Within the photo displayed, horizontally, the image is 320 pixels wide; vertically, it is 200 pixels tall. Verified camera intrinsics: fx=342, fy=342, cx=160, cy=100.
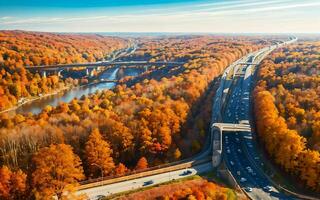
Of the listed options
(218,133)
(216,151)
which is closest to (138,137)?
(216,151)

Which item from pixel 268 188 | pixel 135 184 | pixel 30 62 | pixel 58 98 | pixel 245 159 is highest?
pixel 30 62

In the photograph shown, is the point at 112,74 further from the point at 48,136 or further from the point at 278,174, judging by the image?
the point at 278,174

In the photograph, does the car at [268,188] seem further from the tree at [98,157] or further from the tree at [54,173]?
the tree at [54,173]

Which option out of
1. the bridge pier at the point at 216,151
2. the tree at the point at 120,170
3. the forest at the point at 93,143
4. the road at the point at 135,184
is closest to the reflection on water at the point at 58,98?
the forest at the point at 93,143

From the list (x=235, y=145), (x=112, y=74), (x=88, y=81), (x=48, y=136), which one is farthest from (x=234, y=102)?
(x=112, y=74)

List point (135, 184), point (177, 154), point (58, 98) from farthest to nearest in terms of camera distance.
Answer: point (58, 98), point (177, 154), point (135, 184)

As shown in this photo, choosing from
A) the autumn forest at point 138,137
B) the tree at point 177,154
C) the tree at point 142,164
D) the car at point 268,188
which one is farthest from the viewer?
the tree at point 177,154

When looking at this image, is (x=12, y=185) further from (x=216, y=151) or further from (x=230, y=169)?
(x=230, y=169)
